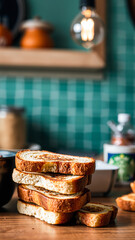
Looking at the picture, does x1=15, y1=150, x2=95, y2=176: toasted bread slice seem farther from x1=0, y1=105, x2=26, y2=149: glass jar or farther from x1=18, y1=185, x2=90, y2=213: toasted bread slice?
x1=0, y1=105, x2=26, y2=149: glass jar

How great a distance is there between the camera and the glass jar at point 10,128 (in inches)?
86.6

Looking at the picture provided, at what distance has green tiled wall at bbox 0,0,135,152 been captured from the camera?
2.67 metres

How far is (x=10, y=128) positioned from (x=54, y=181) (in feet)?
4.68

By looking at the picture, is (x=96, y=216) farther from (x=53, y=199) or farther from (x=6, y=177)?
(x=6, y=177)

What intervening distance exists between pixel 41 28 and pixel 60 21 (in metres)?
0.38

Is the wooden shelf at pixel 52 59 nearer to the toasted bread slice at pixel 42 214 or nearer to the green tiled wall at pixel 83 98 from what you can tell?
the green tiled wall at pixel 83 98

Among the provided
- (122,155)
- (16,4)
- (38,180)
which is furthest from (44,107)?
(38,180)

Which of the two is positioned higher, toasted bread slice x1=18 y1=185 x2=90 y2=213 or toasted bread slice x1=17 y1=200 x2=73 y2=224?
toasted bread slice x1=18 y1=185 x2=90 y2=213

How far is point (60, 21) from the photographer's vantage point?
269 centimetres

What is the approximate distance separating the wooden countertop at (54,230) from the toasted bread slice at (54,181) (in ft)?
0.28

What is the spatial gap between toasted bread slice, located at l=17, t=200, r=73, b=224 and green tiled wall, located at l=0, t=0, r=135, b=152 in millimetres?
1797

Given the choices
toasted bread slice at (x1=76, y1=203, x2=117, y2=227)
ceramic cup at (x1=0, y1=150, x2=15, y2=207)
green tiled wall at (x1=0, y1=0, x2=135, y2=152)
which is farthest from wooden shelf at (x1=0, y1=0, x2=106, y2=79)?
toasted bread slice at (x1=76, y1=203, x2=117, y2=227)

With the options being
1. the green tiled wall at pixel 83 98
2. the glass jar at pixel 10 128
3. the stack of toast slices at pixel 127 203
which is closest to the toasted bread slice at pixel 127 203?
the stack of toast slices at pixel 127 203

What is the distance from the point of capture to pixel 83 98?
270cm
